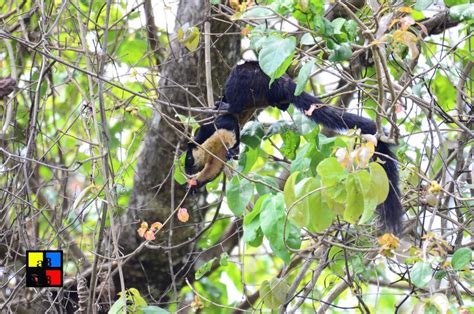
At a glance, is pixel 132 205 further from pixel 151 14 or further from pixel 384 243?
pixel 384 243

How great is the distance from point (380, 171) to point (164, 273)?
1.50m

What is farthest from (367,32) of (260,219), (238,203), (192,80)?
(192,80)

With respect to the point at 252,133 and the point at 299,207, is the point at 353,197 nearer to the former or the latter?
the point at 299,207

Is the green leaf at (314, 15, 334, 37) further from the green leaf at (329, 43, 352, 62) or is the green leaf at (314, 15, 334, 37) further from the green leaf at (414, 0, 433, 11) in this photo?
the green leaf at (414, 0, 433, 11)

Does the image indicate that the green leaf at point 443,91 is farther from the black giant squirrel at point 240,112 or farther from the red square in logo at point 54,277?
the red square in logo at point 54,277

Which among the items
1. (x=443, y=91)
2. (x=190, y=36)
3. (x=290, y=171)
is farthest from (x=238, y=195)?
(x=443, y=91)

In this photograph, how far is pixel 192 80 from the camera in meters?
2.49

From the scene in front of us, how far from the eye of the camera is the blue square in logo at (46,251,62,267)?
1977 millimetres

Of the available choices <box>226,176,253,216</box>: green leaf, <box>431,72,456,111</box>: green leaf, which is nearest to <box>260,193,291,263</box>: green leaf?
<box>226,176,253,216</box>: green leaf

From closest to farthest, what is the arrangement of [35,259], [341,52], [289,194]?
1. [289,194]
2. [341,52]
3. [35,259]

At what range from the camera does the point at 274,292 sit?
1.88 metres

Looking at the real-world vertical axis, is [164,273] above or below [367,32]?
below

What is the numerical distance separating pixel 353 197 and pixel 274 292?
0.69 meters

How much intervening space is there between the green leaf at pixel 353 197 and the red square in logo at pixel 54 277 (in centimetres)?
96
